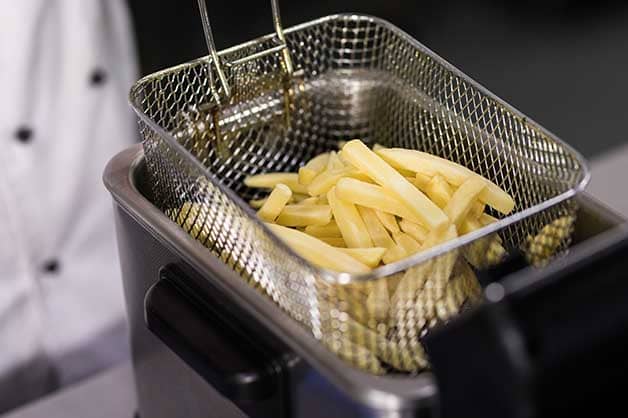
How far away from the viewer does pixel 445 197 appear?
37.2 inches

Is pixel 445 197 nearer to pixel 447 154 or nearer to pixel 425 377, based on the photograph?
pixel 447 154

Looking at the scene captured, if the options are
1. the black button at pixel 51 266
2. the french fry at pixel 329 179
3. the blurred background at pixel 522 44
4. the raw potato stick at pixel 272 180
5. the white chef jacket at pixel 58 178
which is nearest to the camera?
the french fry at pixel 329 179

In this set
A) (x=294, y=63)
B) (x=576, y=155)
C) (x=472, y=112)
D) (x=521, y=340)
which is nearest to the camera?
(x=521, y=340)

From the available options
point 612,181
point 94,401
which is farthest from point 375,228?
point 612,181

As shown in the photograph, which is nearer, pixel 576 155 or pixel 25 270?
pixel 576 155

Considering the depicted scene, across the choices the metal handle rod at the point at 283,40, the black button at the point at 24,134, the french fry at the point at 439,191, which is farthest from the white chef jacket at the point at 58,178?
the french fry at the point at 439,191

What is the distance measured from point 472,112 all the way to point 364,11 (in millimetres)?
1478

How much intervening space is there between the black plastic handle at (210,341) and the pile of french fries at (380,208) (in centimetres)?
10

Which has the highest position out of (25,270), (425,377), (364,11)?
(425,377)

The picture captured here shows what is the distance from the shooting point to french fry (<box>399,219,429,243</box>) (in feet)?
3.00

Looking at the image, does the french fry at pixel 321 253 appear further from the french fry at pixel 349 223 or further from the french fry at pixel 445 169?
the french fry at pixel 445 169

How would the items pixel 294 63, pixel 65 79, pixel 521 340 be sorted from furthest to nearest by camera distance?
pixel 65 79 → pixel 294 63 → pixel 521 340

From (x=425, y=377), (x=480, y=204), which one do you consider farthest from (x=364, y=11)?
(x=425, y=377)

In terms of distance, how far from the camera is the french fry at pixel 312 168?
1054mm
